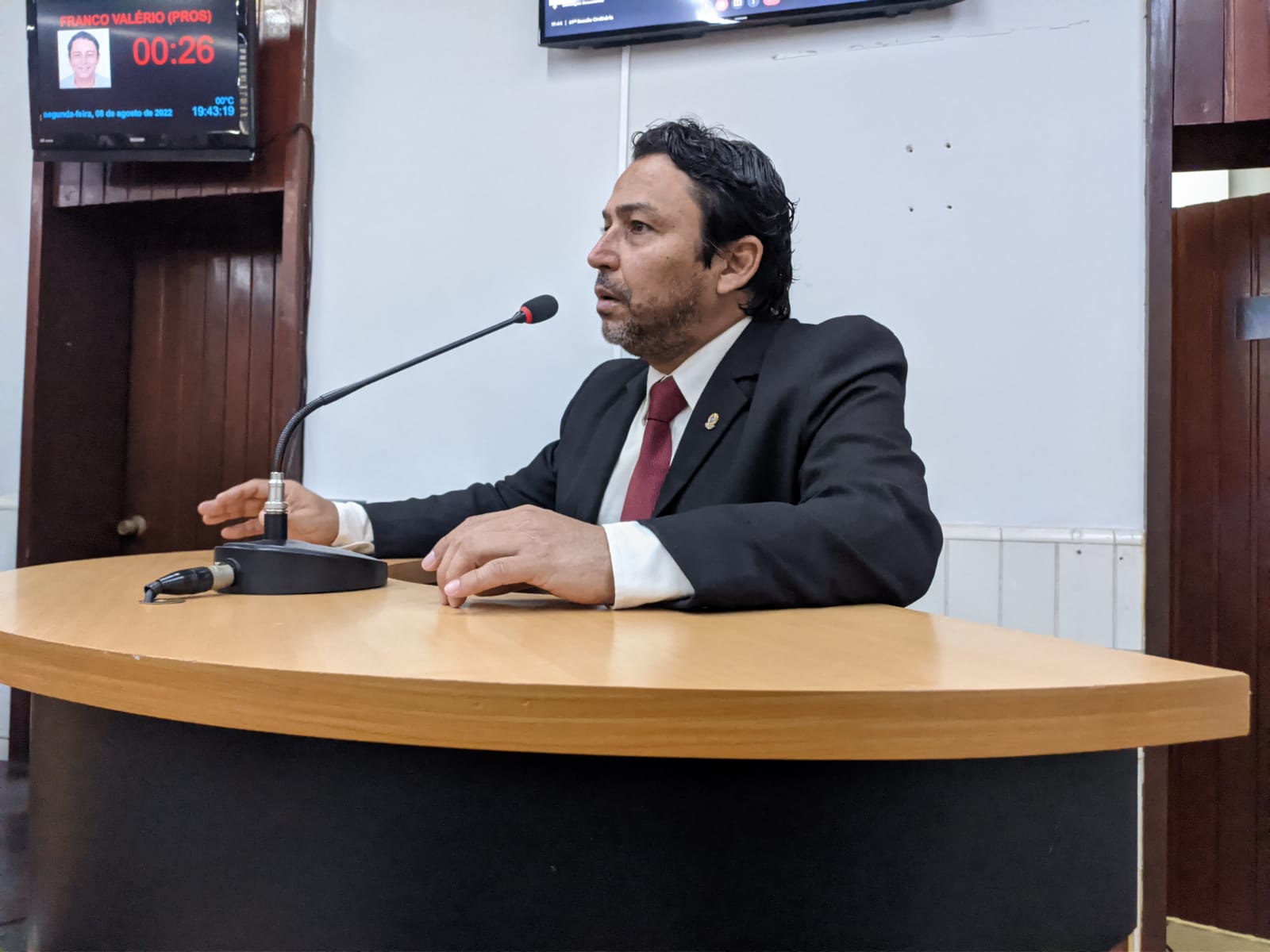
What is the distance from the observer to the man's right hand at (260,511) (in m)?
1.24

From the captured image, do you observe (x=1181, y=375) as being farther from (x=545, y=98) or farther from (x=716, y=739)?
(x=716, y=739)

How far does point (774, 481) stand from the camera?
48.7 inches

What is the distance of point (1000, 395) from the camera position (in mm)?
1899

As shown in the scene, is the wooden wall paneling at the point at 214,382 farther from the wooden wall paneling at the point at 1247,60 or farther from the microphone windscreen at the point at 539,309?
the wooden wall paneling at the point at 1247,60

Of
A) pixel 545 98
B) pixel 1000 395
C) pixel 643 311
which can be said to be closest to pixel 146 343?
pixel 545 98

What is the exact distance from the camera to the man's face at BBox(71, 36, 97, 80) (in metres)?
2.32

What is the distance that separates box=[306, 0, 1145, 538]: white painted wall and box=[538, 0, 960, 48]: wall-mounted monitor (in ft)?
0.16

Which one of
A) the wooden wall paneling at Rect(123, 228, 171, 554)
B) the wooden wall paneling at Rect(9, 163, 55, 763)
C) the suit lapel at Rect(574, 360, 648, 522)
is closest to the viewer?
the suit lapel at Rect(574, 360, 648, 522)

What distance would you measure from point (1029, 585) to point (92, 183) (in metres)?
2.79

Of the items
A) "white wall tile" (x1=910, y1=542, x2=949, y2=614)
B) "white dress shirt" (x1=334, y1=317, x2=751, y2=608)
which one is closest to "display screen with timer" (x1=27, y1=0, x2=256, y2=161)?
"white dress shirt" (x1=334, y1=317, x2=751, y2=608)

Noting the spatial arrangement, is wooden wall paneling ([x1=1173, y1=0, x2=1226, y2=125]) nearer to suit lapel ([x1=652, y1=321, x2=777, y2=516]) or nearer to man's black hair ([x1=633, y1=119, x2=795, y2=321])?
man's black hair ([x1=633, y1=119, x2=795, y2=321])

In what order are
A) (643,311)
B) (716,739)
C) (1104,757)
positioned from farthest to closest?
(643,311) < (1104,757) < (716,739)

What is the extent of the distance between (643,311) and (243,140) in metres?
1.44

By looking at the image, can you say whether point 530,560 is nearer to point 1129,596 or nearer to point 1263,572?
point 1129,596
